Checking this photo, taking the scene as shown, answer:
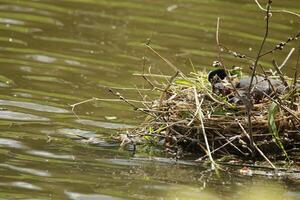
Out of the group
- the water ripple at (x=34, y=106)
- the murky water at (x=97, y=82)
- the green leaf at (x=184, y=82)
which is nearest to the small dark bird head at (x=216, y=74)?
the green leaf at (x=184, y=82)

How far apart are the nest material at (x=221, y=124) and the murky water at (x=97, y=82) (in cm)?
20

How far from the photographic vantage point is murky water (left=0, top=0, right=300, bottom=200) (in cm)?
453

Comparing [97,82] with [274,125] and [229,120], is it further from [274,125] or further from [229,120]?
[274,125]

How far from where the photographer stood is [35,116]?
5680 millimetres

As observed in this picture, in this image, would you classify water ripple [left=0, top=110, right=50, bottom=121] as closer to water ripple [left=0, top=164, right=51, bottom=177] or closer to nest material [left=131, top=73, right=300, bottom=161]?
nest material [left=131, top=73, right=300, bottom=161]

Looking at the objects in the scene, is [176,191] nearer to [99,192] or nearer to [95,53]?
[99,192]

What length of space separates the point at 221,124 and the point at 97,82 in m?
1.91

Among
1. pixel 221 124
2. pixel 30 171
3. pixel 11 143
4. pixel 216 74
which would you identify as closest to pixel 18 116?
pixel 11 143

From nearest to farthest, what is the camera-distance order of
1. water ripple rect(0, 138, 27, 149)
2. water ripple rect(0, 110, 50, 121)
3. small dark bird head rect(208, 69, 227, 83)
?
1. water ripple rect(0, 138, 27, 149)
2. small dark bird head rect(208, 69, 227, 83)
3. water ripple rect(0, 110, 50, 121)

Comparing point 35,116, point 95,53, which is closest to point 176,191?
point 35,116

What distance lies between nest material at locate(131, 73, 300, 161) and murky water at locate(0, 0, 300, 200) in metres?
0.20

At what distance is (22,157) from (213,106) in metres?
1.16

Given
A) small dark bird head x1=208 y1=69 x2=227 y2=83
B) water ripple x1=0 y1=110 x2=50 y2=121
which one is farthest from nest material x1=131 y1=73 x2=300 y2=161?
water ripple x1=0 y1=110 x2=50 y2=121

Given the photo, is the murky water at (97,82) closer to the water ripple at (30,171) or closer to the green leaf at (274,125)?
the water ripple at (30,171)
